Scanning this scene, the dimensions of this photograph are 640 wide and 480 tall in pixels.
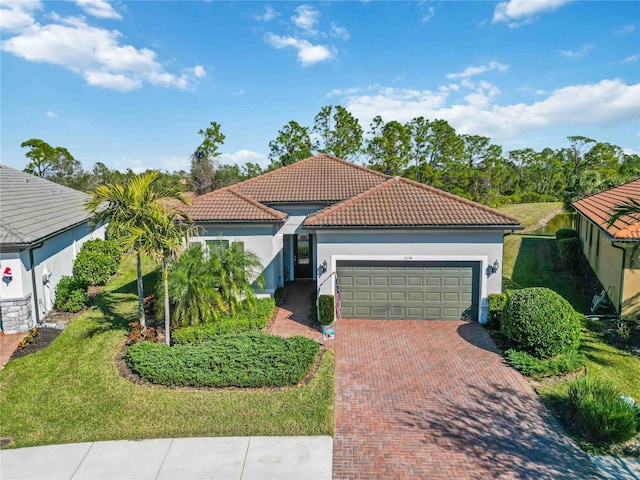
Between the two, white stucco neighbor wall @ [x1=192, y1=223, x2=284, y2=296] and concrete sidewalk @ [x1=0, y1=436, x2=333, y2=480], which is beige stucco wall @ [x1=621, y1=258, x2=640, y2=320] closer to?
concrete sidewalk @ [x1=0, y1=436, x2=333, y2=480]

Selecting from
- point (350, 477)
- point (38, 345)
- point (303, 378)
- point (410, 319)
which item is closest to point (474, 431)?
point (350, 477)

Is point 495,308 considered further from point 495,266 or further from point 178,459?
point 178,459

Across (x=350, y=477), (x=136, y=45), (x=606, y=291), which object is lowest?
(x=350, y=477)

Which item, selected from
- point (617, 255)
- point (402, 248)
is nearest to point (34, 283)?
point (402, 248)

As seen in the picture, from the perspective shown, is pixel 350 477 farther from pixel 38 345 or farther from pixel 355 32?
pixel 355 32

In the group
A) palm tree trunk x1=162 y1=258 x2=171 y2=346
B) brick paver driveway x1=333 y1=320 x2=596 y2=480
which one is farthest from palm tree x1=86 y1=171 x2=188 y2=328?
brick paver driveway x1=333 y1=320 x2=596 y2=480

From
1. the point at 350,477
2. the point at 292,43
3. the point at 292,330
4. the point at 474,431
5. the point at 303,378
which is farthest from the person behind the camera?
the point at 292,43
